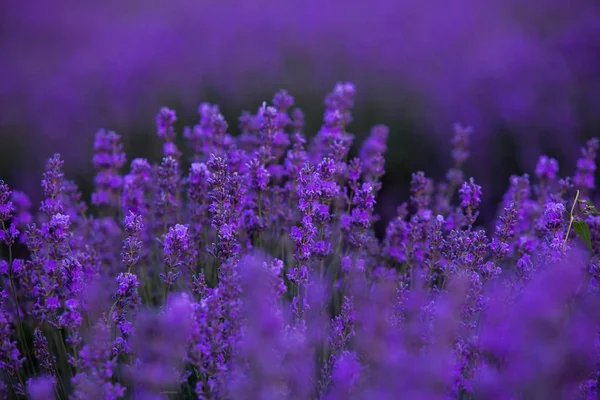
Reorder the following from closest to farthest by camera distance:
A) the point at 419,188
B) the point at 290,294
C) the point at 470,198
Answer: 1. the point at 470,198
2. the point at 290,294
3. the point at 419,188

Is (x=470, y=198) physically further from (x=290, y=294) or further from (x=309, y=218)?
(x=290, y=294)

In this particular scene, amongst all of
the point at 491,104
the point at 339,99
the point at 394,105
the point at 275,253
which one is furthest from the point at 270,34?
the point at 275,253

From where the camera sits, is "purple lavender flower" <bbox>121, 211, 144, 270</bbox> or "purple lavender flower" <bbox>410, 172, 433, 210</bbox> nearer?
"purple lavender flower" <bbox>121, 211, 144, 270</bbox>

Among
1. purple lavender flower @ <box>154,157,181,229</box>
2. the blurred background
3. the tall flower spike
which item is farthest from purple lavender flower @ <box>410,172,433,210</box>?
the blurred background

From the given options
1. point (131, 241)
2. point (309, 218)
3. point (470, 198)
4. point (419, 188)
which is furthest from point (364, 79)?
point (131, 241)

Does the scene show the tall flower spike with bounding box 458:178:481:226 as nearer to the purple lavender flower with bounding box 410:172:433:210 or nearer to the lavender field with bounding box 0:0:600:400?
the lavender field with bounding box 0:0:600:400

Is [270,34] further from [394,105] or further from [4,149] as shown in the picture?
[4,149]

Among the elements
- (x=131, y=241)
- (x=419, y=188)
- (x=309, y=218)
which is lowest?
(x=131, y=241)
